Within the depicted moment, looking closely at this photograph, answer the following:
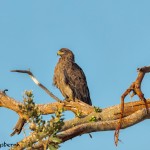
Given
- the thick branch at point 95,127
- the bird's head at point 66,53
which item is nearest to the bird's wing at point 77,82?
the bird's head at point 66,53

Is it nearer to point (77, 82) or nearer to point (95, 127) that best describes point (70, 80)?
point (77, 82)

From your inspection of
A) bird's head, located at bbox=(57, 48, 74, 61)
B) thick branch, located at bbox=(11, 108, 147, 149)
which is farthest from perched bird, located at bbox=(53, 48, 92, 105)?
thick branch, located at bbox=(11, 108, 147, 149)

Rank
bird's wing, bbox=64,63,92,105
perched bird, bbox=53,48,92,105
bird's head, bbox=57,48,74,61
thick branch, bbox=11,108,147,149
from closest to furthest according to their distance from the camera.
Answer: thick branch, bbox=11,108,147,149 < perched bird, bbox=53,48,92,105 < bird's wing, bbox=64,63,92,105 < bird's head, bbox=57,48,74,61

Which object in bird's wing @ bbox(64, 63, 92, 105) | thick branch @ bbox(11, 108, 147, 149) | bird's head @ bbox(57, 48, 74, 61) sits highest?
bird's head @ bbox(57, 48, 74, 61)

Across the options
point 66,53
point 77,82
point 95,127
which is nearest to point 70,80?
point 77,82

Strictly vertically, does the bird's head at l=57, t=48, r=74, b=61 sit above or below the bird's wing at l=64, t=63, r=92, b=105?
above

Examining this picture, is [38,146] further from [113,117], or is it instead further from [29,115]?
[113,117]

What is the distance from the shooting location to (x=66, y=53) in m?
14.3

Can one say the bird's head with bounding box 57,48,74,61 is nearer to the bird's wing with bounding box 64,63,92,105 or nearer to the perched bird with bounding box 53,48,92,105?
the perched bird with bounding box 53,48,92,105

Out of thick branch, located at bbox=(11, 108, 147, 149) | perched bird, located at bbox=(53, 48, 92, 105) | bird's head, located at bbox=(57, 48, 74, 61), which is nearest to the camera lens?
thick branch, located at bbox=(11, 108, 147, 149)

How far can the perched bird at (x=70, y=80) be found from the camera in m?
12.9

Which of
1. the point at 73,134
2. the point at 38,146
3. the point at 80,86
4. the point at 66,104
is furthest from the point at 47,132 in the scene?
the point at 80,86

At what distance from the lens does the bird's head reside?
46.4ft

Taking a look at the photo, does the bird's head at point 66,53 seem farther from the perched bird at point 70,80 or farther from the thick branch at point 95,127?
the thick branch at point 95,127
